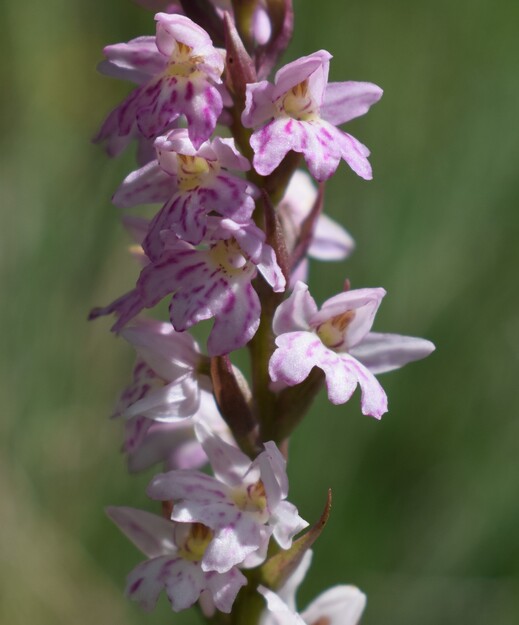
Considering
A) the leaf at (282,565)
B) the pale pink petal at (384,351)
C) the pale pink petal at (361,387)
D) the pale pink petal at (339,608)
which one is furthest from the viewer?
the pale pink petal at (339,608)

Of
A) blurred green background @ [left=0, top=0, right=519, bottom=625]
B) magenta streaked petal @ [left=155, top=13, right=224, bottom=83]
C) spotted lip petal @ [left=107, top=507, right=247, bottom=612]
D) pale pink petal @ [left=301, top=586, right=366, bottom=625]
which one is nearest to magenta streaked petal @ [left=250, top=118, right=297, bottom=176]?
magenta streaked petal @ [left=155, top=13, right=224, bottom=83]

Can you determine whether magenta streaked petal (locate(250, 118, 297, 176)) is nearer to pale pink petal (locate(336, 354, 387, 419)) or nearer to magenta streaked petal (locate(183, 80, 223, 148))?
magenta streaked petal (locate(183, 80, 223, 148))

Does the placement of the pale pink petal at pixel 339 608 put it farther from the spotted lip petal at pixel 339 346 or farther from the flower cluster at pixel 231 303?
the spotted lip petal at pixel 339 346

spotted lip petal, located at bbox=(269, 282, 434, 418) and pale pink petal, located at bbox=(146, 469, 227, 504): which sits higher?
spotted lip petal, located at bbox=(269, 282, 434, 418)

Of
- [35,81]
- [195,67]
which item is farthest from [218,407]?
[35,81]

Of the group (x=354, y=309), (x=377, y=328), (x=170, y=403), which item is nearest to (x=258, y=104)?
(x=354, y=309)

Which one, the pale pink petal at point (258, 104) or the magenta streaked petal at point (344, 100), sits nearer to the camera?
the pale pink petal at point (258, 104)

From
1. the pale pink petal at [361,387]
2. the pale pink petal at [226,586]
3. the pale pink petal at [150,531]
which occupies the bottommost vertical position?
the pale pink petal at [150,531]

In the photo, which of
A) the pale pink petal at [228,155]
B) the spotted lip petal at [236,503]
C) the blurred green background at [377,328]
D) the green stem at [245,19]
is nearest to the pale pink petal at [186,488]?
the spotted lip petal at [236,503]
